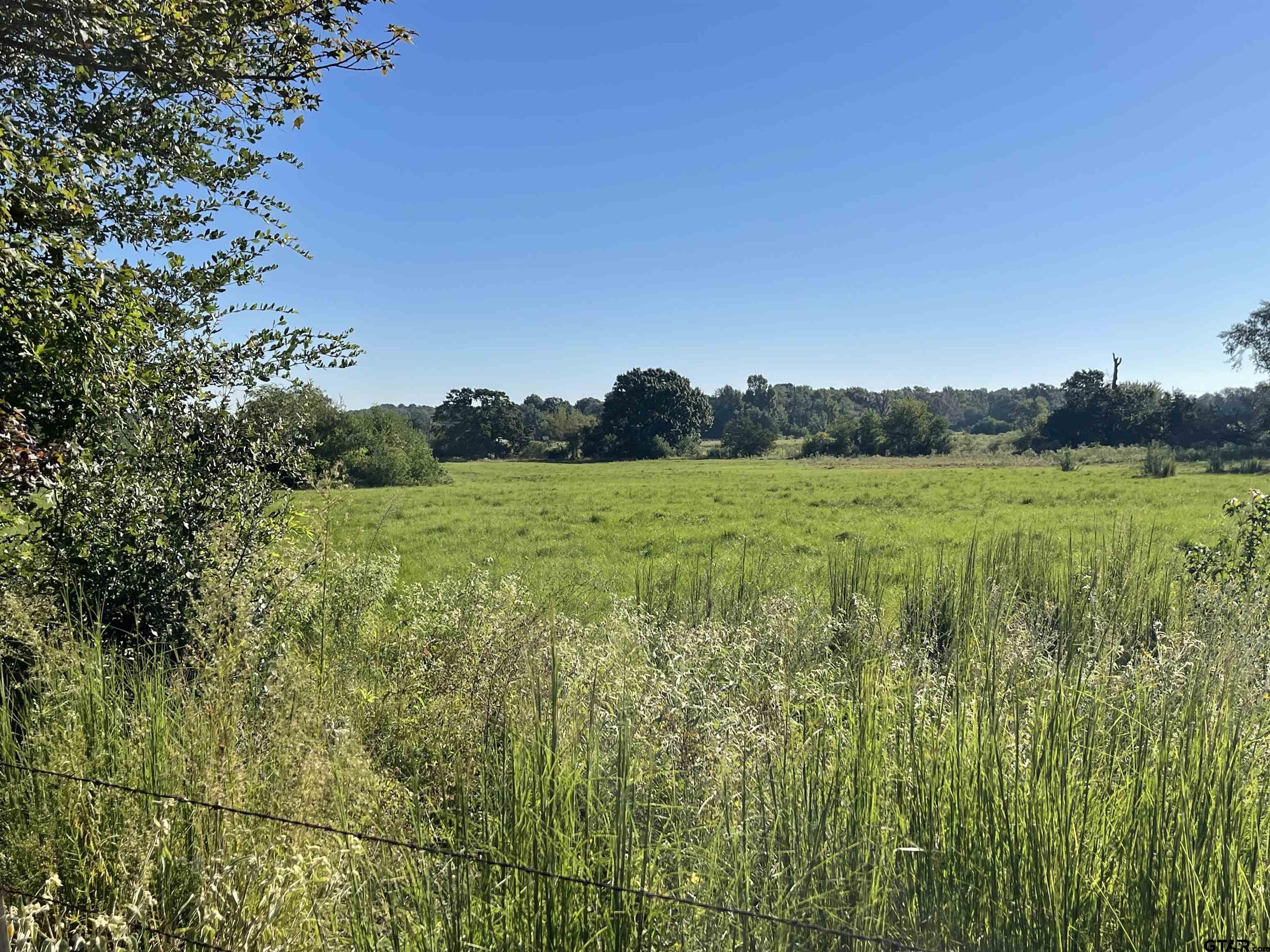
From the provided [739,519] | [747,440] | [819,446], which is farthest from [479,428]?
[739,519]

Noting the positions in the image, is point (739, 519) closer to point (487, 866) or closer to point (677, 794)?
point (677, 794)

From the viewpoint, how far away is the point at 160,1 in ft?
12.2

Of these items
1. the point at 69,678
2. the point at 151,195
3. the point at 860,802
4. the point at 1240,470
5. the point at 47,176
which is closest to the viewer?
the point at 860,802

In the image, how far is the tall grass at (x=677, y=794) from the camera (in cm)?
244

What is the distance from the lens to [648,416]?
88.2 m

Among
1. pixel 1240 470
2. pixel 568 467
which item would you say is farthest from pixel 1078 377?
pixel 568 467

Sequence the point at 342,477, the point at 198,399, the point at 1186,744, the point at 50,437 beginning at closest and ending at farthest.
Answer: the point at 1186,744
the point at 50,437
the point at 198,399
the point at 342,477

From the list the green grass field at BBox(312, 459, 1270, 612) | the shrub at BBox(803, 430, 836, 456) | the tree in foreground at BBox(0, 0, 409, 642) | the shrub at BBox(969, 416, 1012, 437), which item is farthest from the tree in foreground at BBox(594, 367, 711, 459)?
the tree in foreground at BBox(0, 0, 409, 642)

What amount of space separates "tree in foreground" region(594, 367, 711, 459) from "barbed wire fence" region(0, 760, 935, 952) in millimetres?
78084

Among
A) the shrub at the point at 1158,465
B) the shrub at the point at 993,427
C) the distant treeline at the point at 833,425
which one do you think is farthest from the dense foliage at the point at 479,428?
the shrub at the point at 993,427

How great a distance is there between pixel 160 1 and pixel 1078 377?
310 ft

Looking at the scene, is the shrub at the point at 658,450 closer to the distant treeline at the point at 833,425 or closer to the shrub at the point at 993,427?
the distant treeline at the point at 833,425

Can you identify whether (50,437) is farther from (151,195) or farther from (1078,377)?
(1078,377)

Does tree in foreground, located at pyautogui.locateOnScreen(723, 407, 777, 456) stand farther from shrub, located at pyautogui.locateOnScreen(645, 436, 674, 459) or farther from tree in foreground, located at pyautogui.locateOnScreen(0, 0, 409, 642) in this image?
tree in foreground, located at pyautogui.locateOnScreen(0, 0, 409, 642)
